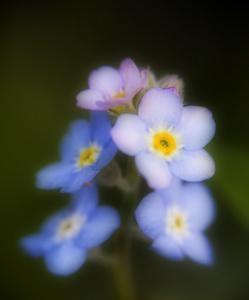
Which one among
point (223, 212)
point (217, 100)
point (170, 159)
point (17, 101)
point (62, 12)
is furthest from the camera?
point (62, 12)

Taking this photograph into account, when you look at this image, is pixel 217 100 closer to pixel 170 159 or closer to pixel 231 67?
pixel 231 67

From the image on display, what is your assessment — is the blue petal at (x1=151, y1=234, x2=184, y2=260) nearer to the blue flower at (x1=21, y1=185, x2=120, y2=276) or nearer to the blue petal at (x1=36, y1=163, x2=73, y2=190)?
the blue flower at (x1=21, y1=185, x2=120, y2=276)

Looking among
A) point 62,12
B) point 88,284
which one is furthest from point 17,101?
point 88,284

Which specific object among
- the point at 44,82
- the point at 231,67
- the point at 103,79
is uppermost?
the point at 103,79

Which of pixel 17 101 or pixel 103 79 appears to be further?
pixel 17 101

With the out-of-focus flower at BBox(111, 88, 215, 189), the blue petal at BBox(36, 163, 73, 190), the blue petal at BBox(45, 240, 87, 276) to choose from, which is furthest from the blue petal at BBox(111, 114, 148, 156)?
the blue petal at BBox(45, 240, 87, 276)

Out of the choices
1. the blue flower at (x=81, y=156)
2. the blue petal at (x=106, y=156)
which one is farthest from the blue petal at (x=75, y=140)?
the blue petal at (x=106, y=156)
